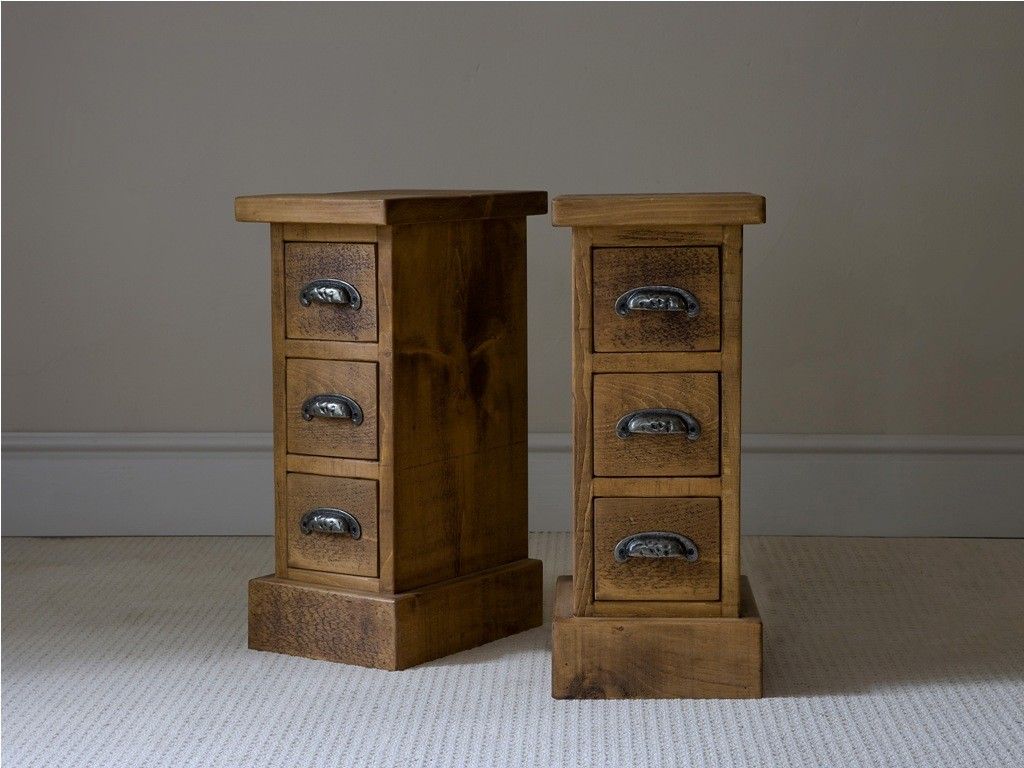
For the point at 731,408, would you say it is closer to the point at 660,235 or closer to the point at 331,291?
the point at 660,235

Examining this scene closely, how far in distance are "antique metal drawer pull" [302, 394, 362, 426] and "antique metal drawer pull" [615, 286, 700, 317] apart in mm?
388

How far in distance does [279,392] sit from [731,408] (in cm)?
60

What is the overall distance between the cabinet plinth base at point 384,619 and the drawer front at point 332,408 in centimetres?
19

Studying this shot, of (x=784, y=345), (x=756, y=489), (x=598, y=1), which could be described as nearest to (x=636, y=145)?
(x=598, y=1)

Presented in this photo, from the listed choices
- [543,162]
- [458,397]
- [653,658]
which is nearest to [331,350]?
[458,397]

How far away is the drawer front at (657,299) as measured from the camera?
1.58m

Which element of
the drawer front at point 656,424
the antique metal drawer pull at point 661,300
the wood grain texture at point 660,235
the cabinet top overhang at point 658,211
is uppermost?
the cabinet top overhang at point 658,211

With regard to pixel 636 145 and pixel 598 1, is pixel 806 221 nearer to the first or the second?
pixel 636 145

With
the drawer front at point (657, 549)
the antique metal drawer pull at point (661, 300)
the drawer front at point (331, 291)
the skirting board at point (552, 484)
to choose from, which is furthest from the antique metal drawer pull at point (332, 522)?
the skirting board at point (552, 484)

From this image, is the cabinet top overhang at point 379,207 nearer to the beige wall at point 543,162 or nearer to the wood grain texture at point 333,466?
the wood grain texture at point 333,466

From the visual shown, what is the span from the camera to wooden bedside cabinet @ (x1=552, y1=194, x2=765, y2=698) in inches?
62.4

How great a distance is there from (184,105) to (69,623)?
1003 mm

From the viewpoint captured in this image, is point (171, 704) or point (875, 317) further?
point (875, 317)

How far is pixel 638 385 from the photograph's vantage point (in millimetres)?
1610
